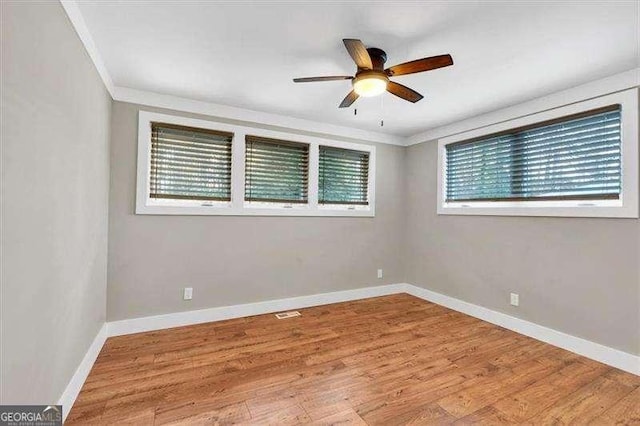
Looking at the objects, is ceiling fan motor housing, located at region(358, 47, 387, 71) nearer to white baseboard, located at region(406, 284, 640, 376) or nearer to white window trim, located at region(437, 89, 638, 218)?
white window trim, located at region(437, 89, 638, 218)

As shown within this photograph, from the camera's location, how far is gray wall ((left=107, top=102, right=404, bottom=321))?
9.58 ft

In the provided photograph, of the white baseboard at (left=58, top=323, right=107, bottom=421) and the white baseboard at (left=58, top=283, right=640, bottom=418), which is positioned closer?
the white baseboard at (left=58, top=323, right=107, bottom=421)

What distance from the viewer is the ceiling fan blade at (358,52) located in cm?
175

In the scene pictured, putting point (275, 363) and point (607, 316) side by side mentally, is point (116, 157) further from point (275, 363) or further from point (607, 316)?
point (607, 316)

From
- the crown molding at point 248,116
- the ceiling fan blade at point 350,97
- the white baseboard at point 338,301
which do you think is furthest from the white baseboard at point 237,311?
the ceiling fan blade at point 350,97

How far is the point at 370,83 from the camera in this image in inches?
84.0

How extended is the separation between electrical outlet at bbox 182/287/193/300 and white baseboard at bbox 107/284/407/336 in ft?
0.52

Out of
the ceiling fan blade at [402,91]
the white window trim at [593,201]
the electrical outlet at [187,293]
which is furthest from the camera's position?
the electrical outlet at [187,293]

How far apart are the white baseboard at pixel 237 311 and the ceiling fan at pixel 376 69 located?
2.57 meters

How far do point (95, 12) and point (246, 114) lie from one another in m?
1.73

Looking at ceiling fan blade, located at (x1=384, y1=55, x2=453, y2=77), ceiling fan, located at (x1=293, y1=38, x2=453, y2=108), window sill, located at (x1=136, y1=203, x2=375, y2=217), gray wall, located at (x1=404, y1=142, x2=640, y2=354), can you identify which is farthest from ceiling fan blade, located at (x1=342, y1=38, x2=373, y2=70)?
gray wall, located at (x1=404, y1=142, x2=640, y2=354)

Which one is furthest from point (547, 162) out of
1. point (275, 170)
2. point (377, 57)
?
point (275, 170)

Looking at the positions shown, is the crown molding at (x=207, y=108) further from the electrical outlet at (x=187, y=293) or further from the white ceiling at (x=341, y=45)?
the electrical outlet at (x=187, y=293)

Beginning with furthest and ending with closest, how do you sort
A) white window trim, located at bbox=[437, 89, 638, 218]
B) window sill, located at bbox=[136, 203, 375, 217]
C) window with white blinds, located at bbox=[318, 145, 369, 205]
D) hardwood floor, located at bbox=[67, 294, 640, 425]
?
window with white blinds, located at bbox=[318, 145, 369, 205]
window sill, located at bbox=[136, 203, 375, 217]
white window trim, located at bbox=[437, 89, 638, 218]
hardwood floor, located at bbox=[67, 294, 640, 425]
